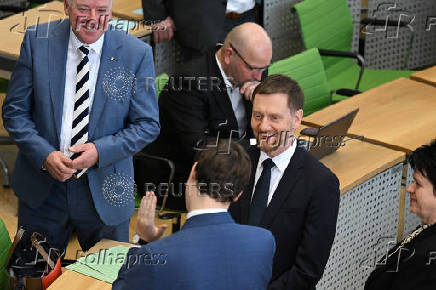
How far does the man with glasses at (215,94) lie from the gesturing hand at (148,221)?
5.28 feet

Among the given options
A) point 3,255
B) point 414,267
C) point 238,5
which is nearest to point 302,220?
point 414,267

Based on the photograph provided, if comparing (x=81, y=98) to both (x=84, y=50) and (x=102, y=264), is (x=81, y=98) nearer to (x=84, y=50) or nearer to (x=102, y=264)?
(x=84, y=50)

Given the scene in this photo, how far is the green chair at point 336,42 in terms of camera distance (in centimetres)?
636

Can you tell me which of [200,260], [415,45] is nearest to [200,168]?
[200,260]

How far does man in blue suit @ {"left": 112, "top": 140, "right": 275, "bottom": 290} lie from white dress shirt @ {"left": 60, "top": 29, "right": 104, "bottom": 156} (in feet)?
3.69

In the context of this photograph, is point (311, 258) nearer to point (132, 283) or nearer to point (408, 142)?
point (132, 283)

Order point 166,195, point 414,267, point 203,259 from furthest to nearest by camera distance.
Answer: point 166,195, point 414,267, point 203,259

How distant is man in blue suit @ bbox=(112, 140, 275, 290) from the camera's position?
8.41ft

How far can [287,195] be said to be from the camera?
3461mm

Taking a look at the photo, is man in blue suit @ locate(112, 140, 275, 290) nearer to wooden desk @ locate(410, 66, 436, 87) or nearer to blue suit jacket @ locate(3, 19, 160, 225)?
blue suit jacket @ locate(3, 19, 160, 225)

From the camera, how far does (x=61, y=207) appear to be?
3.80 m

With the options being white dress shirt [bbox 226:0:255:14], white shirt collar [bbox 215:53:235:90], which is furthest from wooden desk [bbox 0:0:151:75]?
white shirt collar [bbox 215:53:235:90]

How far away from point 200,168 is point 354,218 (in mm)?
1974

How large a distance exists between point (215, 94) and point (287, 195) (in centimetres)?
125
